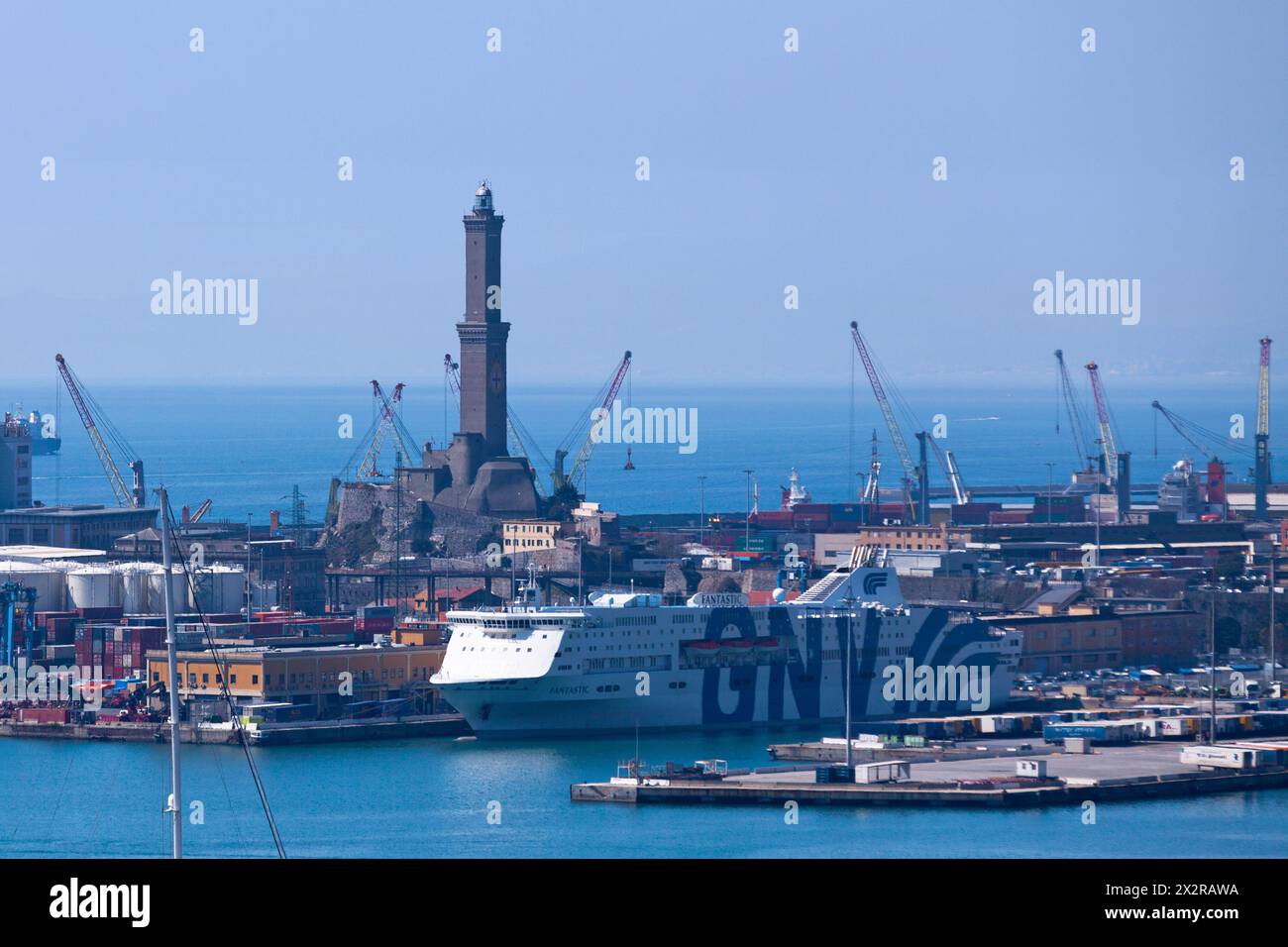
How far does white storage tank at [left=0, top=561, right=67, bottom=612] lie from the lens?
3039 cm

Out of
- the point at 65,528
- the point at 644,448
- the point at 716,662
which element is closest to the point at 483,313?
the point at 65,528

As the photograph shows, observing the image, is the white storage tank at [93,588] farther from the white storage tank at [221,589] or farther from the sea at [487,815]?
the sea at [487,815]

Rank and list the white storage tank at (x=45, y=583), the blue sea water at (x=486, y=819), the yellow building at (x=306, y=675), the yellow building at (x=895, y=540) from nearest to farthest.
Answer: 1. the blue sea water at (x=486, y=819)
2. the yellow building at (x=306, y=675)
3. the white storage tank at (x=45, y=583)
4. the yellow building at (x=895, y=540)

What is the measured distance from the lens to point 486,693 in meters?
23.0

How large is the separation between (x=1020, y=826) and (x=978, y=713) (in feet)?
28.9

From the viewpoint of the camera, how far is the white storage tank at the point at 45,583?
3039 centimetres

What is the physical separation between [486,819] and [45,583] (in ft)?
48.9

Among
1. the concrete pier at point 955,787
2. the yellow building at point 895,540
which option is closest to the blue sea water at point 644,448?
the yellow building at point 895,540

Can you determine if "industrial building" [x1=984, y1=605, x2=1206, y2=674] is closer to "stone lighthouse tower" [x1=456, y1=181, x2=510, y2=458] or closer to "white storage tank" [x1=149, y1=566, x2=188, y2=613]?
"white storage tank" [x1=149, y1=566, x2=188, y2=613]

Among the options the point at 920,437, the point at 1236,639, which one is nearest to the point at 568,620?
the point at 1236,639

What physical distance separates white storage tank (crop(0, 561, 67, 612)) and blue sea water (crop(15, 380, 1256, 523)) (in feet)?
58.2

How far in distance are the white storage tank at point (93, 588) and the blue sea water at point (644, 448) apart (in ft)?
59.0

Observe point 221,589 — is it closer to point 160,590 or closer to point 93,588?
point 160,590
